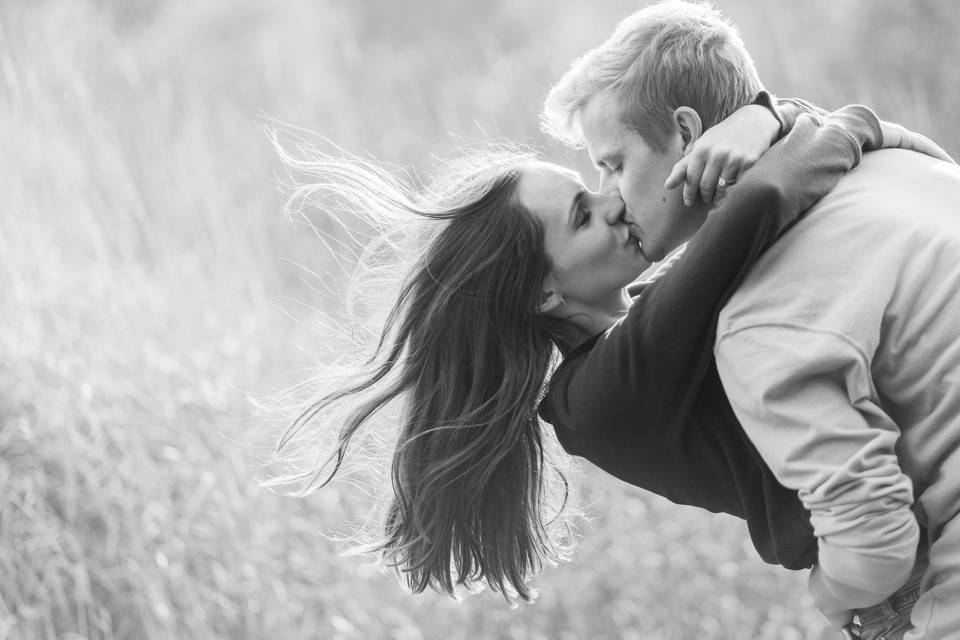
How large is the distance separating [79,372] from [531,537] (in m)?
2.72

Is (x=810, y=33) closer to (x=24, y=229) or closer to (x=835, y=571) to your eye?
(x=24, y=229)

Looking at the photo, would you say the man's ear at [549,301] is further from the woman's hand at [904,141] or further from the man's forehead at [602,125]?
the woman's hand at [904,141]

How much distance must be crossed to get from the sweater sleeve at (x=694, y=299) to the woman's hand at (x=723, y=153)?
0.06m

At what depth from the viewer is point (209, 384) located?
200 inches

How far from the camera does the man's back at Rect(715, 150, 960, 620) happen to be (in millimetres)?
1817

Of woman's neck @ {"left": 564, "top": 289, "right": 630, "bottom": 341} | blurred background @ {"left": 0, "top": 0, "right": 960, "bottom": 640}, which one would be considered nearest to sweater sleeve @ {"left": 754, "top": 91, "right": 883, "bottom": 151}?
woman's neck @ {"left": 564, "top": 289, "right": 630, "bottom": 341}

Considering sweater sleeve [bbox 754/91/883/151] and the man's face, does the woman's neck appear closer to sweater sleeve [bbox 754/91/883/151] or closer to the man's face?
the man's face

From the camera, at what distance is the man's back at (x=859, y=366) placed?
1817 mm

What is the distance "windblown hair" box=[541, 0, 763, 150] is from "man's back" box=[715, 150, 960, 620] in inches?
15.6

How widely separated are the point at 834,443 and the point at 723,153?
1.80 feet

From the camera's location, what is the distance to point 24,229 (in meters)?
5.47

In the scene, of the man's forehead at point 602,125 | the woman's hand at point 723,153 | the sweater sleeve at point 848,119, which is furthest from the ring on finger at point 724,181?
the man's forehead at point 602,125

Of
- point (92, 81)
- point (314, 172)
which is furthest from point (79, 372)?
point (92, 81)

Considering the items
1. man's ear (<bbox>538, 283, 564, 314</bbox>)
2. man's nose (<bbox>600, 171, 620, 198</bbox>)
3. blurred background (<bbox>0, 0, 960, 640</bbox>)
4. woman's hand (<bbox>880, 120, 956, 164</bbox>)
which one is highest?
woman's hand (<bbox>880, 120, 956, 164</bbox>)
